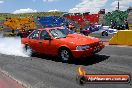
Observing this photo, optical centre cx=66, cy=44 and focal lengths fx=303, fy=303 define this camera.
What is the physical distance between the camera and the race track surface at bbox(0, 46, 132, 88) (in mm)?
9898

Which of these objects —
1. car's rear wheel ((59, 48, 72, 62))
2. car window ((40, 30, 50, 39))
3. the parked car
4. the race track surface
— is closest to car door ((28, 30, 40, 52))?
car window ((40, 30, 50, 39))

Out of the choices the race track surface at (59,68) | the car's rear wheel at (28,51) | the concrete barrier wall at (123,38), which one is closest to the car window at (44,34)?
the race track surface at (59,68)

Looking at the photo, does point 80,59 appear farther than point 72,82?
Yes

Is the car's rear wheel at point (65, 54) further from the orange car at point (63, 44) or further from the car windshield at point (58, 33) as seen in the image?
the car windshield at point (58, 33)

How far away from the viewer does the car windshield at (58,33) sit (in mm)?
13766

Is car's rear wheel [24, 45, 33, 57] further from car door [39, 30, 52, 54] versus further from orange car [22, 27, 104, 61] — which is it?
car door [39, 30, 52, 54]

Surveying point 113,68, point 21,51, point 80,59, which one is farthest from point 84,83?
point 21,51

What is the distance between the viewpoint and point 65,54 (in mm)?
13125

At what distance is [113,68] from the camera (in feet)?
36.2

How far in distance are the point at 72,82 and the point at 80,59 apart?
4021 mm

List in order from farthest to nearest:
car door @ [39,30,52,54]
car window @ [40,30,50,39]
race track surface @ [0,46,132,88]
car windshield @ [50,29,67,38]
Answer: car window @ [40,30,50,39], car door @ [39,30,52,54], car windshield @ [50,29,67,38], race track surface @ [0,46,132,88]

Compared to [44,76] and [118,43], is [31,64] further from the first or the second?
[118,43]

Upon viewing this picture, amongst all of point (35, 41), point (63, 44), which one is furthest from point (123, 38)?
point (63, 44)

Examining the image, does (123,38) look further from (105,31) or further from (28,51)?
(105,31)
